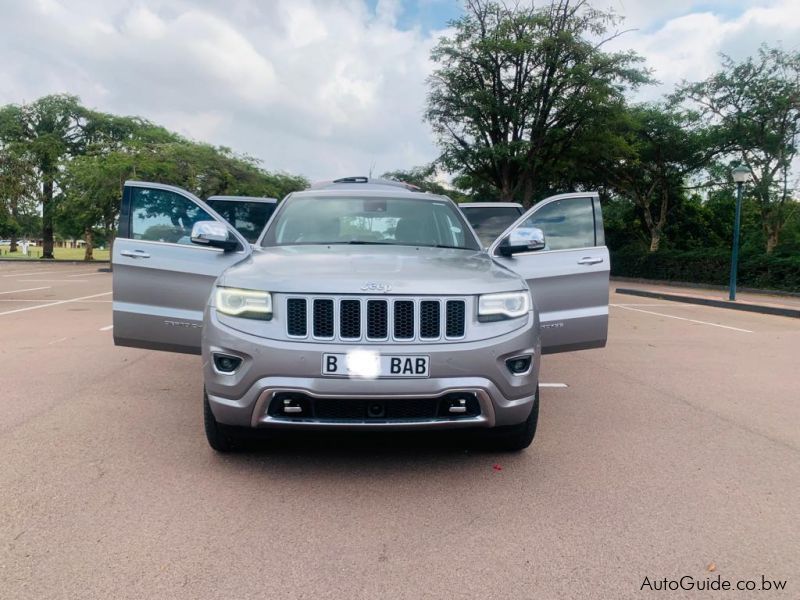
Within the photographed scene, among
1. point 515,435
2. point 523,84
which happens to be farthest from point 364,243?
point 523,84

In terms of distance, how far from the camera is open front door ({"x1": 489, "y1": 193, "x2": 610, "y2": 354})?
4828 mm

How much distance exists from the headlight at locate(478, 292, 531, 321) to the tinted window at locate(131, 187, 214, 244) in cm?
251

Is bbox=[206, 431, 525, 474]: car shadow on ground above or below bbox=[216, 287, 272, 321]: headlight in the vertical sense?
below

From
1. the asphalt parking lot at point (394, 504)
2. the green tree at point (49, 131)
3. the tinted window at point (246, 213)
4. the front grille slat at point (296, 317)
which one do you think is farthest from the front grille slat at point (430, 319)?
the green tree at point (49, 131)

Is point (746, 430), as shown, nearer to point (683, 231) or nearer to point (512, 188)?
point (512, 188)

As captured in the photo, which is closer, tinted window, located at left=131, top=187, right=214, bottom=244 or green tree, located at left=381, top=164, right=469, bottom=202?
tinted window, located at left=131, top=187, right=214, bottom=244

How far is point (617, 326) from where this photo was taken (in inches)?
473

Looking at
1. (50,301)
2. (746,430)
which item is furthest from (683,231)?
(746,430)

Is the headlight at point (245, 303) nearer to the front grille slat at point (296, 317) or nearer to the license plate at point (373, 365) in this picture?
the front grille slat at point (296, 317)

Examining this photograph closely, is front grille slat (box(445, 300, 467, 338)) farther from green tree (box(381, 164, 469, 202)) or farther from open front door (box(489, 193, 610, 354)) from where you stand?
green tree (box(381, 164, 469, 202))

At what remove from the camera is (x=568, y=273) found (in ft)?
16.1

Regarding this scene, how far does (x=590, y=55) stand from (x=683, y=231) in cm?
1821

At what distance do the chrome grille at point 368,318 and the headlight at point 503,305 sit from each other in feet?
0.71

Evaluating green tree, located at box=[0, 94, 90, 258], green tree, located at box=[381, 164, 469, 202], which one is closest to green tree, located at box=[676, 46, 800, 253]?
green tree, located at box=[381, 164, 469, 202]
